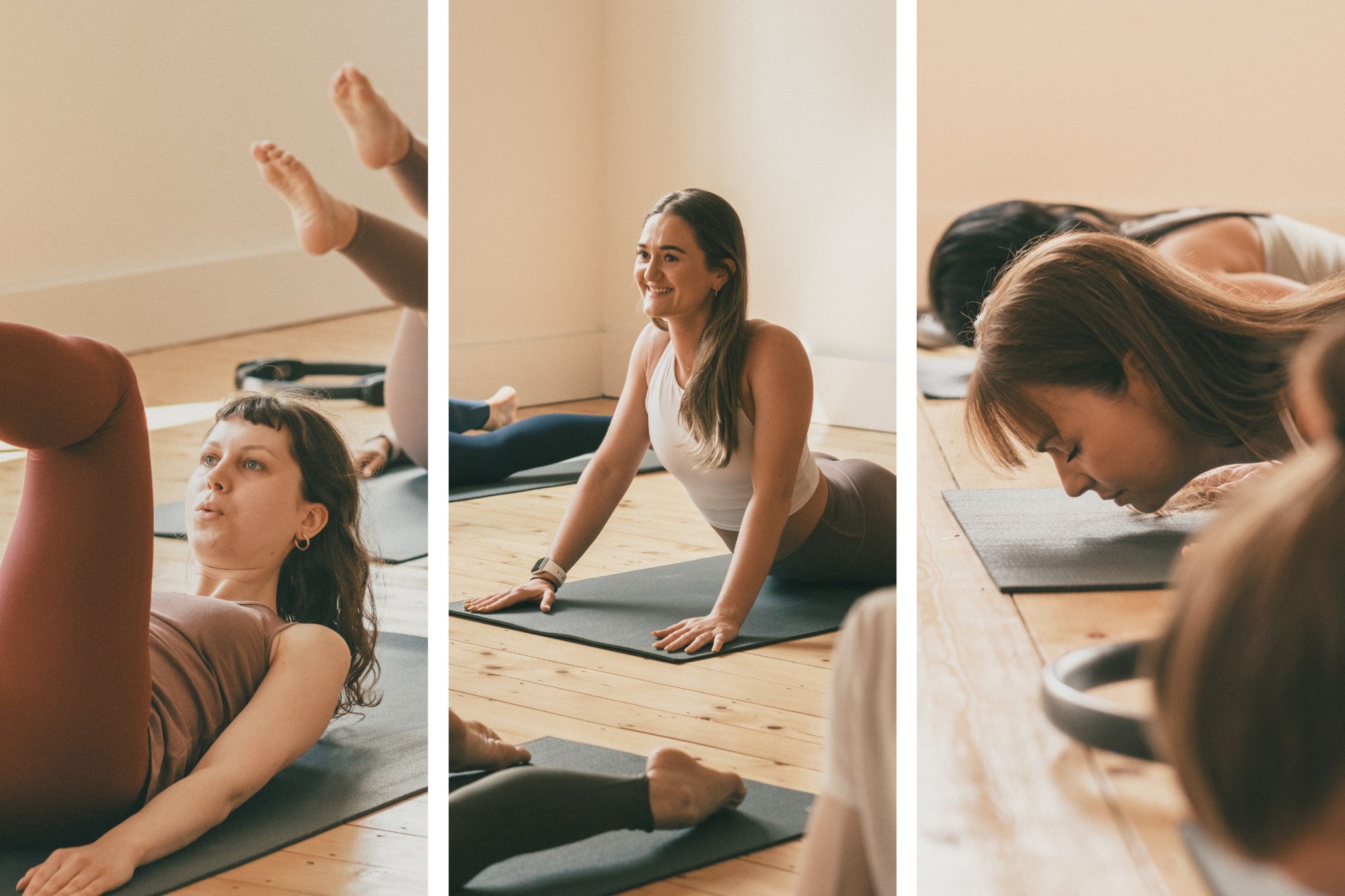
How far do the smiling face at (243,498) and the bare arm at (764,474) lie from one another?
16.4 inches

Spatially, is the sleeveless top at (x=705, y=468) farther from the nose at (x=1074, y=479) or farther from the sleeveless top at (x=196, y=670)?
the sleeveless top at (x=196, y=670)

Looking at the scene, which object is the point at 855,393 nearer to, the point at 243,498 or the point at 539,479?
the point at 539,479

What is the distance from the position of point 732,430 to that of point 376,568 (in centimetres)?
43

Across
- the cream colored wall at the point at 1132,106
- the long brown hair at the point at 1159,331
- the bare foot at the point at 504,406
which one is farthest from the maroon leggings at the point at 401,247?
the cream colored wall at the point at 1132,106

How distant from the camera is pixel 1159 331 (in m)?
1.46

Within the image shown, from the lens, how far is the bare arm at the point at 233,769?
1.14m

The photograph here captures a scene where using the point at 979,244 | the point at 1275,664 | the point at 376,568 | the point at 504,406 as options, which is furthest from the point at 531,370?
the point at 979,244

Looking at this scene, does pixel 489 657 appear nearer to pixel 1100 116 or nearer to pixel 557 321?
pixel 557 321

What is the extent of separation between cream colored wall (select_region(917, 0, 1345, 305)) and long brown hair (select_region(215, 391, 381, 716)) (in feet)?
7.44

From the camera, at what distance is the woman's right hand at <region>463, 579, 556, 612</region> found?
5.11 feet

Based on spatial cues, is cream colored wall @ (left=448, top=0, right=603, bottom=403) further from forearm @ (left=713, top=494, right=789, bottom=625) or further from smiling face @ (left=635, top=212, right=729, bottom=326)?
forearm @ (left=713, top=494, right=789, bottom=625)

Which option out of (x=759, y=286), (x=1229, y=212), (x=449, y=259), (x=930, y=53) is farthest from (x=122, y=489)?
(x=930, y=53)

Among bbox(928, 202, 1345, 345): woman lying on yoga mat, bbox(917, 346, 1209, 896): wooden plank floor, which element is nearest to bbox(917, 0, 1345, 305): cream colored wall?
bbox(928, 202, 1345, 345): woman lying on yoga mat

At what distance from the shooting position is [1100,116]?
3336mm
